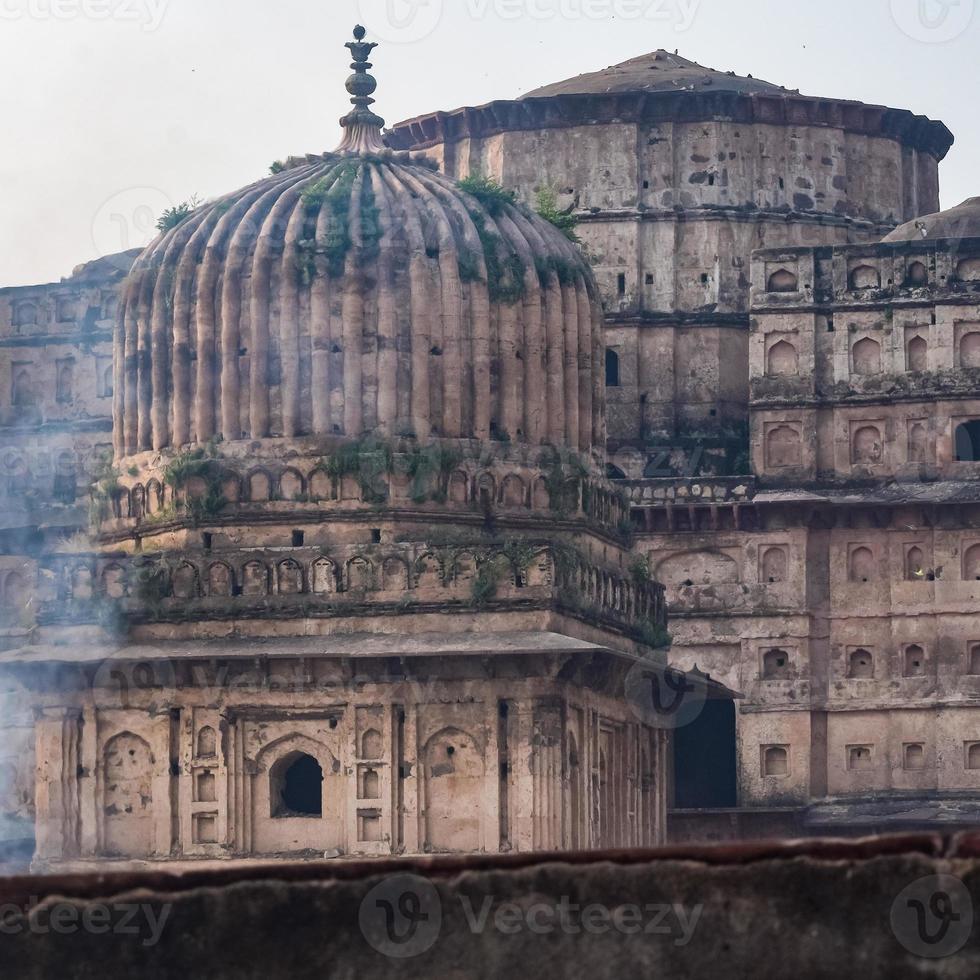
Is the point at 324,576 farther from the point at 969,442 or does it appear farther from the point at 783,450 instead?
the point at 969,442

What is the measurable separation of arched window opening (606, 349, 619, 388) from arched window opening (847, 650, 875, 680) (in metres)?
6.73

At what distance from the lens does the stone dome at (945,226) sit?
57312 mm

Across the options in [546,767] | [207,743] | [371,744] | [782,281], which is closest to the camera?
[546,767]

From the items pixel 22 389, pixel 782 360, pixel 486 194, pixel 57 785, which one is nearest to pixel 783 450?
pixel 782 360

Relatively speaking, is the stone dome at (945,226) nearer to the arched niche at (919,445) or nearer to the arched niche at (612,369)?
the arched niche at (919,445)

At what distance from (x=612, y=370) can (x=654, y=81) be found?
5882mm

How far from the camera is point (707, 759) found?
55875 mm

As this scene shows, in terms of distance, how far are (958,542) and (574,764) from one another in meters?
16.4

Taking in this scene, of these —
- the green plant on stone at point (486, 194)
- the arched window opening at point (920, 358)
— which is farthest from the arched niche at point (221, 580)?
Result: the arched window opening at point (920, 358)

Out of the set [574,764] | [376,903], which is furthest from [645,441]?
[376,903]

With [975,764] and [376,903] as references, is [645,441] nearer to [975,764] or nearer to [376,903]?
[975,764]

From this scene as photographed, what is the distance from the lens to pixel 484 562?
132 ft

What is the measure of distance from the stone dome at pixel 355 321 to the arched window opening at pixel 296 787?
4068 millimetres

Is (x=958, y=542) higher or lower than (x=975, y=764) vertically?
higher
